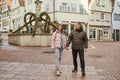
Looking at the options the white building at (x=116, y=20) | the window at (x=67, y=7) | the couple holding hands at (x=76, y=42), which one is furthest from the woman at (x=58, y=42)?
the white building at (x=116, y=20)

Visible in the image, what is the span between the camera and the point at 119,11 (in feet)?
187

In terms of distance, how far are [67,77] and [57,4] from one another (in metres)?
36.8

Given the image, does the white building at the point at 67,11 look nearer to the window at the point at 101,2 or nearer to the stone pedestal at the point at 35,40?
the window at the point at 101,2

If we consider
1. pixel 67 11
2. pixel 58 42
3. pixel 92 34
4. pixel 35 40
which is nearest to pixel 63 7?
pixel 67 11

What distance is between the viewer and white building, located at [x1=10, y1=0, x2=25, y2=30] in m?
65.1

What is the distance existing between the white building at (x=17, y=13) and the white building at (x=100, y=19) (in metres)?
19.7

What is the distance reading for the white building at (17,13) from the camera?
213ft

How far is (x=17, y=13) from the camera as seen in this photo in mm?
69375

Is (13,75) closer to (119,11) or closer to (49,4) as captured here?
(49,4)

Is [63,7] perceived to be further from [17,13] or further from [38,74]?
[38,74]

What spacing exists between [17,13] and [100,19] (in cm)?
2485

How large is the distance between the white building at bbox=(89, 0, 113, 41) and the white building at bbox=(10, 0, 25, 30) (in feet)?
64.6

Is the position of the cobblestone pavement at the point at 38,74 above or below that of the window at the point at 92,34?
below

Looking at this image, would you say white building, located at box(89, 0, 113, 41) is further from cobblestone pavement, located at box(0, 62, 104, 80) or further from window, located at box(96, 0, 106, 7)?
cobblestone pavement, located at box(0, 62, 104, 80)
